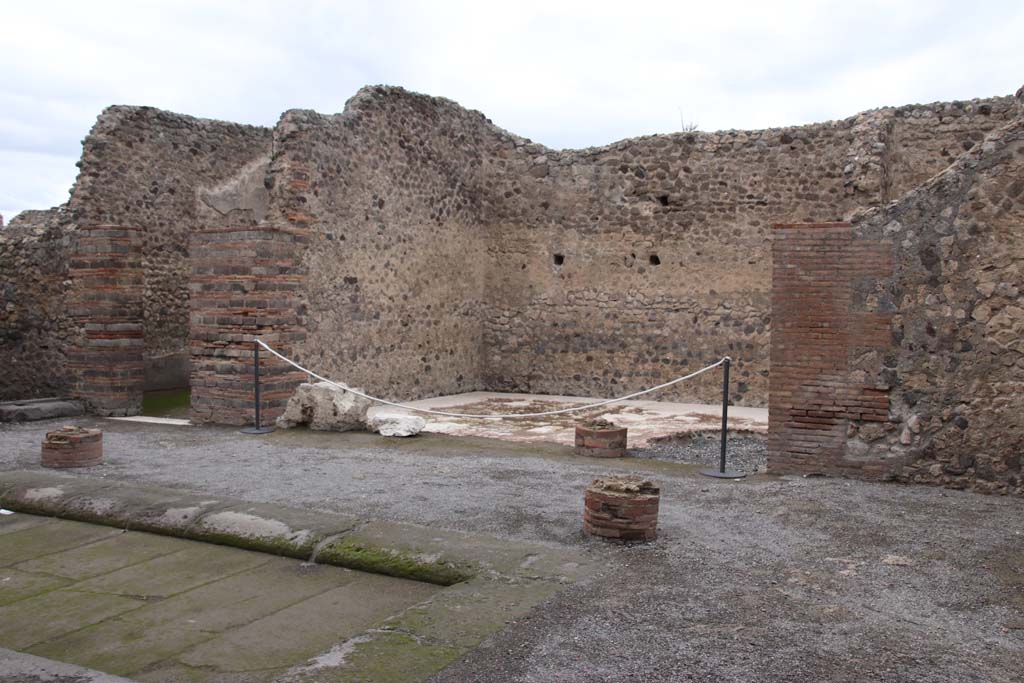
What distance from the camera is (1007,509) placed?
492 centimetres

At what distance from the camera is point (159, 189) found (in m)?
11.6

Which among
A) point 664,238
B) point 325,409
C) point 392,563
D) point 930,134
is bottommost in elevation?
point 392,563

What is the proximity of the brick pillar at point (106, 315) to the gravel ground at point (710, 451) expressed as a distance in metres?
5.49

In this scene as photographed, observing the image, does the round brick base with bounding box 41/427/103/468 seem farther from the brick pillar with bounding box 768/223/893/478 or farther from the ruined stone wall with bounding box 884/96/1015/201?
the ruined stone wall with bounding box 884/96/1015/201

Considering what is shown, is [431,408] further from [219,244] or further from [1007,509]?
[1007,509]

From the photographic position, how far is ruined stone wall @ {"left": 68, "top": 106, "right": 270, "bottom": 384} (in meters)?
10.9

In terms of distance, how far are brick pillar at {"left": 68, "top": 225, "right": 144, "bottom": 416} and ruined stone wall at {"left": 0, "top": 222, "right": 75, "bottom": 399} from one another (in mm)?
230

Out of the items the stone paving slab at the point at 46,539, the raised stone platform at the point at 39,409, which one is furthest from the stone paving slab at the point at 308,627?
the raised stone platform at the point at 39,409

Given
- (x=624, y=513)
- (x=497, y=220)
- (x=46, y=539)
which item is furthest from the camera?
(x=497, y=220)

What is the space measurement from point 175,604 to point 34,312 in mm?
7409

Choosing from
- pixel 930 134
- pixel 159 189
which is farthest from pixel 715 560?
pixel 159 189

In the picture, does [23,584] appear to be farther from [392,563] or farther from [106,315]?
[106,315]

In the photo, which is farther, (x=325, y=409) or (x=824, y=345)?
(x=325, y=409)

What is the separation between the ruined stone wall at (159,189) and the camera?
35.8 feet
